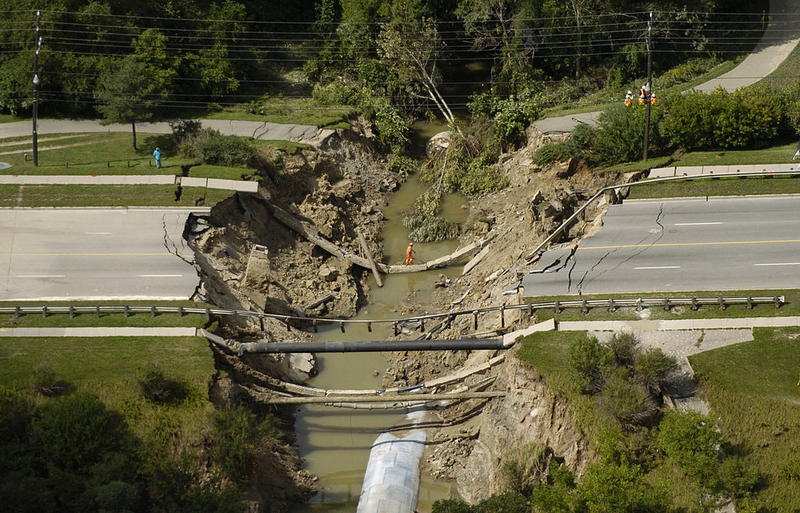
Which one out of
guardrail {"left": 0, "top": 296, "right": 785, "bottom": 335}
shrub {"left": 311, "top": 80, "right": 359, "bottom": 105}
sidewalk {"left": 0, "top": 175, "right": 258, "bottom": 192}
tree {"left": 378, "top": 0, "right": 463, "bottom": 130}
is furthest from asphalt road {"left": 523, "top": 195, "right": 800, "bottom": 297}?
shrub {"left": 311, "top": 80, "right": 359, "bottom": 105}

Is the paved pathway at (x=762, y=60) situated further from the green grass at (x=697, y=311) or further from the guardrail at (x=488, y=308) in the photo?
the guardrail at (x=488, y=308)

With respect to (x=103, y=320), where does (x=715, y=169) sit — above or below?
above

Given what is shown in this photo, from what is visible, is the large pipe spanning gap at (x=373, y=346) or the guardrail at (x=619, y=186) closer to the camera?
the large pipe spanning gap at (x=373, y=346)

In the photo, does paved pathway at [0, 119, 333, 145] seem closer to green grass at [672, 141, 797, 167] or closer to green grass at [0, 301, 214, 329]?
green grass at [0, 301, 214, 329]

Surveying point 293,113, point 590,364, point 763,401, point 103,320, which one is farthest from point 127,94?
point 763,401

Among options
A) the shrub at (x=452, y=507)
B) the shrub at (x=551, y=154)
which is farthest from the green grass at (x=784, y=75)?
the shrub at (x=452, y=507)

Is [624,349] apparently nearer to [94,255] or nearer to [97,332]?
[97,332]
